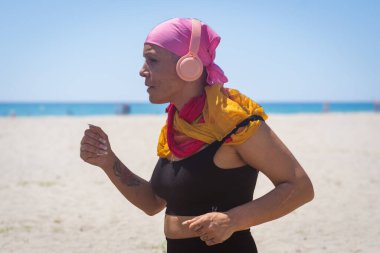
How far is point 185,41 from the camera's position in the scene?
2.14m

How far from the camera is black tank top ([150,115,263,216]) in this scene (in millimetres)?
2076

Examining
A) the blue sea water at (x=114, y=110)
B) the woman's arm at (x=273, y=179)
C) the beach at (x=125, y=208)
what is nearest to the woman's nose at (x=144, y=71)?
the woman's arm at (x=273, y=179)

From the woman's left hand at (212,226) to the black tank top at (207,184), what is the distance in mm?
224

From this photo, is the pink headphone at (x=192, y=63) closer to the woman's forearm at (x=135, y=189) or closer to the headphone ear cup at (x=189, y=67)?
the headphone ear cup at (x=189, y=67)

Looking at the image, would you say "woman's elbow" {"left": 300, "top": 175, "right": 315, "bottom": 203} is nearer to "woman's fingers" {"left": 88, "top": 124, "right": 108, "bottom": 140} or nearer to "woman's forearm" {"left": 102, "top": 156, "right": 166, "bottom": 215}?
"woman's forearm" {"left": 102, "top": 156, "right": 166, "bottom": 215}

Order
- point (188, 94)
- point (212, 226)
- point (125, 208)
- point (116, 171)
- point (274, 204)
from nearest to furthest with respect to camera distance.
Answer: point (212, 226) → point (274, 204) → point (188, 94) → point (116, 171) → point (125, 208)

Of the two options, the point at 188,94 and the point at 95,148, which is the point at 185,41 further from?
the point at 95,148

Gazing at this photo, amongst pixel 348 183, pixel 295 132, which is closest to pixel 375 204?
pixel 348 183

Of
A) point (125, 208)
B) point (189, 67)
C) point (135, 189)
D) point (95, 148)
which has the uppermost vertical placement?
point (189, 67)

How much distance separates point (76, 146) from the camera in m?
15.4

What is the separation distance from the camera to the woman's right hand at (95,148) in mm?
2490

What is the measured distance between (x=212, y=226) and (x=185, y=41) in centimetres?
83

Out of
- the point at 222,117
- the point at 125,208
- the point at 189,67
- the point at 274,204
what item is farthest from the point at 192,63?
the point at 125,208

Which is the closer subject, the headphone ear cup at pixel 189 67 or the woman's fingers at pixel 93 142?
the headphone ear cup at pixel 189 67
